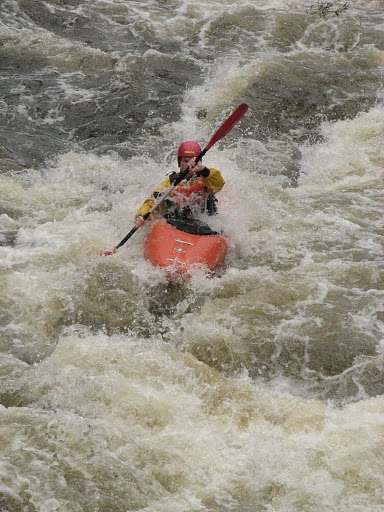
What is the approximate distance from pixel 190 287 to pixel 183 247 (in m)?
0.39

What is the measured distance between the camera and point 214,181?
22.4 feet

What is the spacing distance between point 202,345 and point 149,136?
445 centimetres

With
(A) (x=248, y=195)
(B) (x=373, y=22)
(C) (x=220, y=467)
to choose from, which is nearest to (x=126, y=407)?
(C) (x=220, y=467)

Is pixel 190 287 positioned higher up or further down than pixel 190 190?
further down

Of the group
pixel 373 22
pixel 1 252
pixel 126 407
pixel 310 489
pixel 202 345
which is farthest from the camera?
pixel 373 22

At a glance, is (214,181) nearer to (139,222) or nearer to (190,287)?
(139,222)

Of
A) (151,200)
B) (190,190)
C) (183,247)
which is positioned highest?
(190,190)

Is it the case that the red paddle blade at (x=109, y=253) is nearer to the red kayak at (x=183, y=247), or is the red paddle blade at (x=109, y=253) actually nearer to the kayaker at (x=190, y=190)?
the red kayak at (x=183, y=247)

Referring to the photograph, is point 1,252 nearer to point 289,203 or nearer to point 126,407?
point 126,407

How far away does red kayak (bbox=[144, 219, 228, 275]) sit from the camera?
618cm

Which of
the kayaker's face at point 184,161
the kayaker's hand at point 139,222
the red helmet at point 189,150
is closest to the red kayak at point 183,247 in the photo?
the kayaker's hand at point 139,222

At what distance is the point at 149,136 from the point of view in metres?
9.27

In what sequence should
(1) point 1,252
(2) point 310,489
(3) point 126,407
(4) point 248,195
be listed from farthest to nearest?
(4) point 248,195 → (1) point 1,252 → (3) point 126,407 → (2) point 310,489

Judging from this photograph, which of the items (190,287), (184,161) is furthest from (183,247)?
(184,161)
